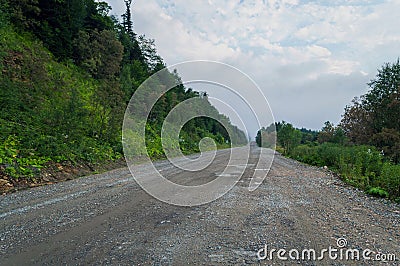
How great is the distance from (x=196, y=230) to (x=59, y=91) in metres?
13.8

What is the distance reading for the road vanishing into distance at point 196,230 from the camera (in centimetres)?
274

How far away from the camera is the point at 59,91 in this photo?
14359 millimetres

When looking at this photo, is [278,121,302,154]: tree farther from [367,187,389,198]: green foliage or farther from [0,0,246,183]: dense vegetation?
[367,187,389,198]: green foliage

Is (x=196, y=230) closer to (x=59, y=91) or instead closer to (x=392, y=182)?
(x=392, y=182)

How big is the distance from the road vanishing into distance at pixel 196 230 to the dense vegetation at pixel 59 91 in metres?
3.64

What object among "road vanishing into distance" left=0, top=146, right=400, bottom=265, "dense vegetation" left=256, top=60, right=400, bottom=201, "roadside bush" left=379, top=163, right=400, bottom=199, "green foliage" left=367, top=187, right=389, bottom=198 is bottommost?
"road vanishing into distance" left=0, top=146, right=400, bottom=265

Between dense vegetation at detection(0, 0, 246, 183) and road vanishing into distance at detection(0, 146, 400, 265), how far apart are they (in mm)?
3640

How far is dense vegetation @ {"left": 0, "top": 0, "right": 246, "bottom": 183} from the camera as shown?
8969 mm

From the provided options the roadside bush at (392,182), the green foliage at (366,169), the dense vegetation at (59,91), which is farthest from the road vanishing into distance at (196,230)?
the dense vegetation at (59,91)

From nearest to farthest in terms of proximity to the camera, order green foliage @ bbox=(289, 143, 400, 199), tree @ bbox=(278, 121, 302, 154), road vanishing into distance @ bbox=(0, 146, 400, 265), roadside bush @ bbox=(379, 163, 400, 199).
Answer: road vanishing into distance @ bbox=(0, 146, 400, 265) < roadside bush @ bbox=(379, 163, 400, 199) < green foliage @ bbox=(289, 143, 400, 199) < tree @ bbox=(278, 121, 302, 154)

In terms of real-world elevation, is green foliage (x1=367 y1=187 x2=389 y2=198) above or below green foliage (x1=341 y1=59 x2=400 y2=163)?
below

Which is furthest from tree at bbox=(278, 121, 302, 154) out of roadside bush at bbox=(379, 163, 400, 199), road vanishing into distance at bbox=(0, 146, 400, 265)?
road vanishing into distance at bbox=(0, 146, 400, 265)

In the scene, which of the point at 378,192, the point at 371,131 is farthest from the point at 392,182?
the point at 371,131

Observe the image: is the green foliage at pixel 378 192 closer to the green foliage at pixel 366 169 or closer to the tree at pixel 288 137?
the green foliage at pixel 366 169
